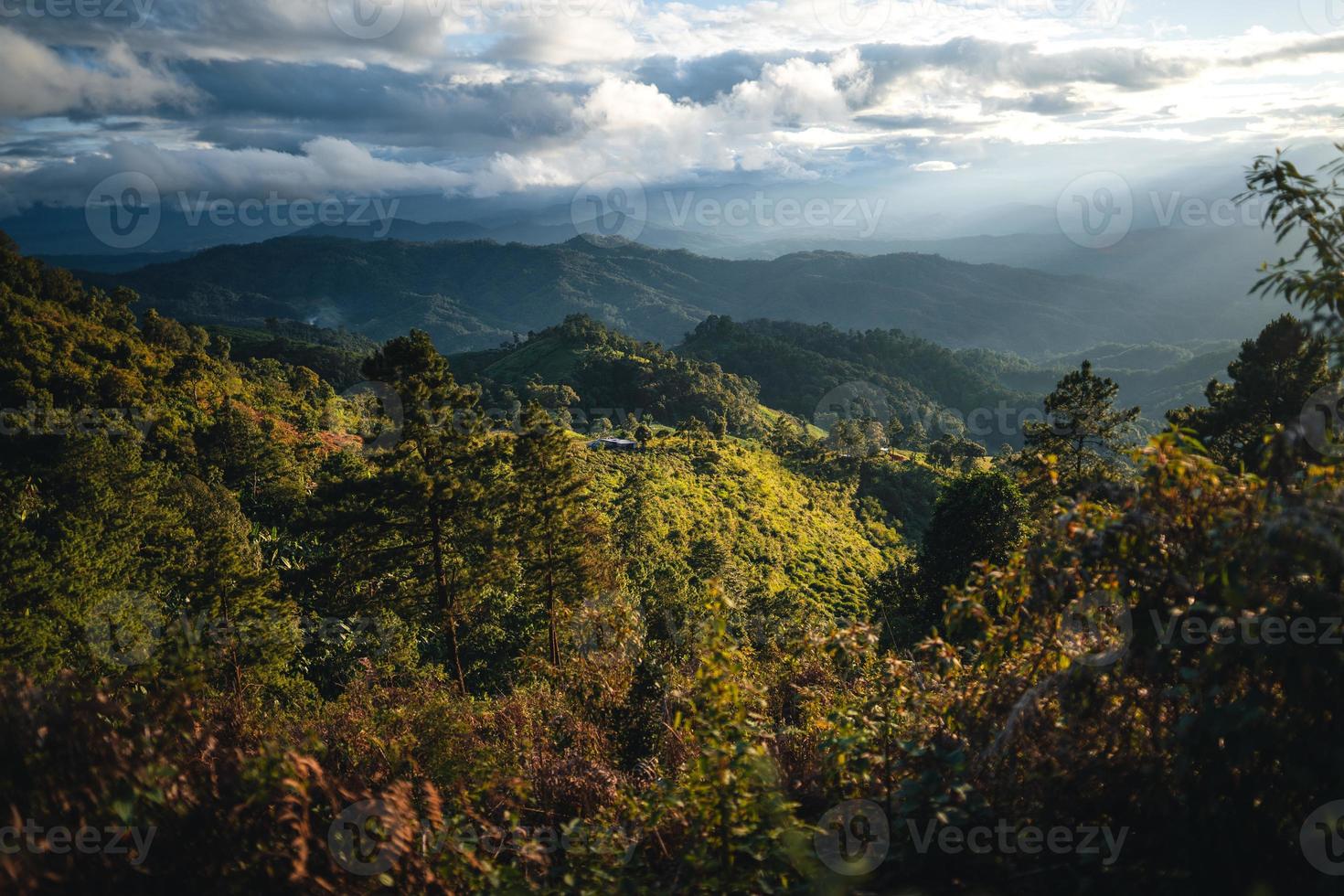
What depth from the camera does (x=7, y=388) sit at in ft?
122

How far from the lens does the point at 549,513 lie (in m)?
19.6

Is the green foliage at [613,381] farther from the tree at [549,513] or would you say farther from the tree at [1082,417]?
the tree at [1082,417]

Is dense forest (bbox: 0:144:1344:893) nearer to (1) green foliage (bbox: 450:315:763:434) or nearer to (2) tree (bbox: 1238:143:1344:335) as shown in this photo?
(2) tree (bbox: 1238:143:1344:335)

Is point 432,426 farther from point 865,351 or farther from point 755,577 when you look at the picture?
point 865,351

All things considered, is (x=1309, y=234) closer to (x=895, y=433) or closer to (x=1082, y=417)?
(x=1082, y=417)

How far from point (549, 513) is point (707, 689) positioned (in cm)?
1606

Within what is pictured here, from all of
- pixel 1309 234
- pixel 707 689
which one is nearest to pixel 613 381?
pixel 707 689

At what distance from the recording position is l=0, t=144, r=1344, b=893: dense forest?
133 inches

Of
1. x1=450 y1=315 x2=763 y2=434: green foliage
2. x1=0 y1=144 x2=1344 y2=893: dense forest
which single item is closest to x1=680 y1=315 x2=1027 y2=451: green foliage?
x1=450 y1=315 x2=763 y2=434: green foliage

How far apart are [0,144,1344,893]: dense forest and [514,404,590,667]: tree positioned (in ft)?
0.35

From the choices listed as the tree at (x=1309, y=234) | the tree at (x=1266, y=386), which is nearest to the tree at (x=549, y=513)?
the tree at (x=1309, y=234)

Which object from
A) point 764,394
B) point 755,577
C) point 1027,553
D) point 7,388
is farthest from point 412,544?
point 764,394

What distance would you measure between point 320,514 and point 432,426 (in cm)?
342

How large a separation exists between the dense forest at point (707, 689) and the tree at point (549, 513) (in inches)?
4.2
